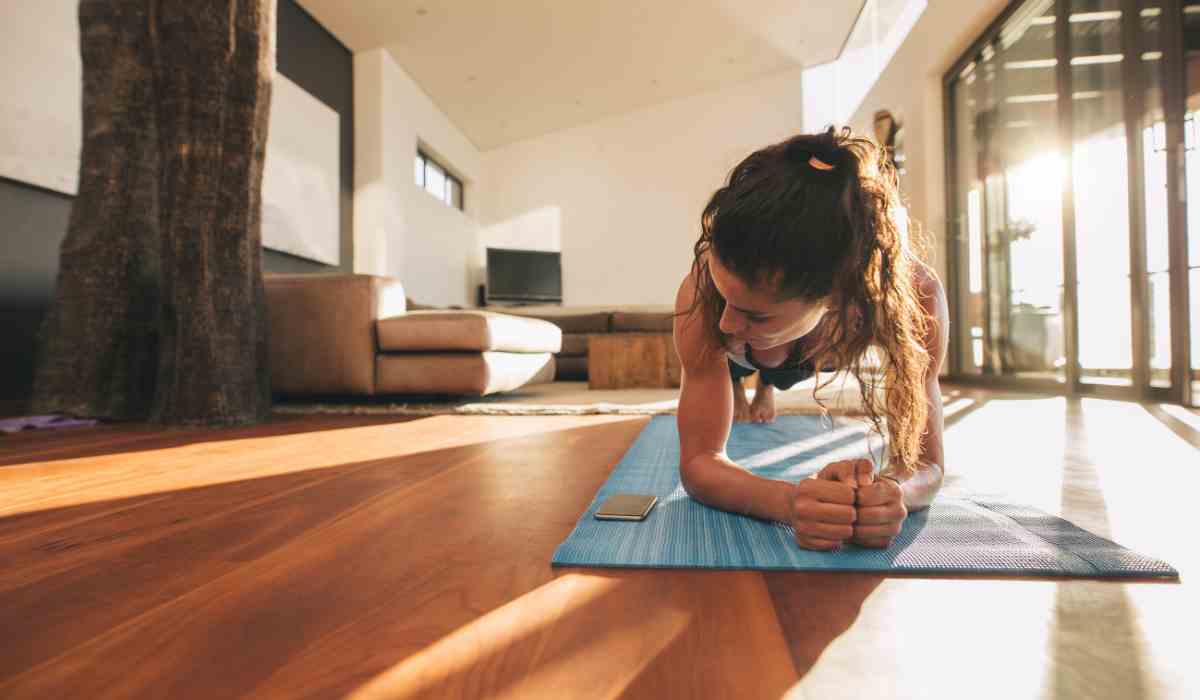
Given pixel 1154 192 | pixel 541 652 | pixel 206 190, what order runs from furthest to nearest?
pixel 1154 192 < pixel 206 190 < pixel 541 652

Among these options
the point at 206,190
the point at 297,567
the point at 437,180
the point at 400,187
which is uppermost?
the point at 437,180

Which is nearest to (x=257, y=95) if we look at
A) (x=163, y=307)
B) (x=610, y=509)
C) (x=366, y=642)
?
(x=163, y=307)

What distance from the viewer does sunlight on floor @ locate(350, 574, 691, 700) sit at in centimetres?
44

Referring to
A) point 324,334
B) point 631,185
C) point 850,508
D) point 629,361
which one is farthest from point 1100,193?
point 631,185

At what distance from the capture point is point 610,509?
0.90 meters

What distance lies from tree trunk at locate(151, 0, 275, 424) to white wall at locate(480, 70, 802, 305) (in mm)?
6035

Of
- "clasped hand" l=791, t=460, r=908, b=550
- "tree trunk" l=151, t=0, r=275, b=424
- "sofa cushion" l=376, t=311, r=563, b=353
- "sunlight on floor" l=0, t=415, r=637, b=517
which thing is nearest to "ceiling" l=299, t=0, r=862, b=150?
"tree trunk" l=151, t=0, r=275, b=424

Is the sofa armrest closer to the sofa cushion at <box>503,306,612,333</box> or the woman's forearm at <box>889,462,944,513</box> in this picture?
the sofa cushion at <box>503,306,612,333</box>

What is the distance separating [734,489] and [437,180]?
7096mm

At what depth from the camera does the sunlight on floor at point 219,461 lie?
3.85 feet

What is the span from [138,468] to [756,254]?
57.6 inches

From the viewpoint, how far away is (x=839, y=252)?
0.73m

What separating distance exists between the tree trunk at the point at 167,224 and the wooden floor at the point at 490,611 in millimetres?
1080

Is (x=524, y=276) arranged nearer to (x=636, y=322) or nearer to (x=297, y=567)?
(x=636, y=322)
